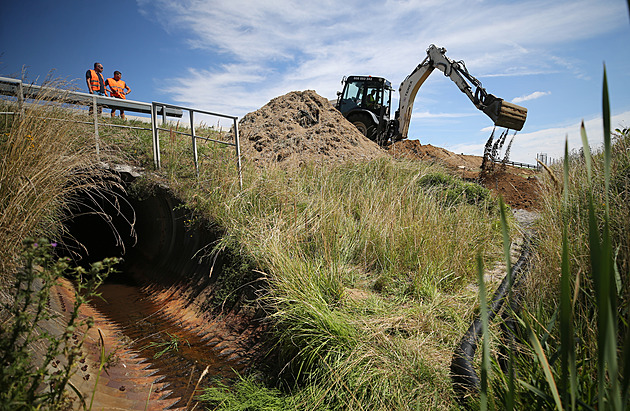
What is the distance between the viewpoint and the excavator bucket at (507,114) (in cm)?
1129

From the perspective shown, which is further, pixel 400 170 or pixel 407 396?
pixel 400 170

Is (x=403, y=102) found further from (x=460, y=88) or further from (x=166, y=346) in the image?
(x=166, y=346)

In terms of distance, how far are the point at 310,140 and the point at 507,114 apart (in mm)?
5925

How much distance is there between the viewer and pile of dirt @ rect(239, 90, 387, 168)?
995cm

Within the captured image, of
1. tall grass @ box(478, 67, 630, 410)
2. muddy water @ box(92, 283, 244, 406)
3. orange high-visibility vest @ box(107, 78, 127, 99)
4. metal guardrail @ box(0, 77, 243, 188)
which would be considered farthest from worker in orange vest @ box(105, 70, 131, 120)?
tall grass @ box(478, 67, 630, 410)

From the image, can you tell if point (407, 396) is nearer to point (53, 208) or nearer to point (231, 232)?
point (231, 232)

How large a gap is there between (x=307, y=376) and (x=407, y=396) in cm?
102

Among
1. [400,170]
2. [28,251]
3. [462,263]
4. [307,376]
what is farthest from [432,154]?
[28,251]

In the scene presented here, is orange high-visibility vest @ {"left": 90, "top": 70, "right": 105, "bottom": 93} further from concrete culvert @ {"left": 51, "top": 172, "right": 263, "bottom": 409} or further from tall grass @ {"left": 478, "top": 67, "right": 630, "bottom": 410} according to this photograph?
tall grass @ {"left": 478, "top": 67, "right": 630, "bottom": 410}

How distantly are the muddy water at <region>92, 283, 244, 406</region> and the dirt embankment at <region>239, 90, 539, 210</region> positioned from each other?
4356mm

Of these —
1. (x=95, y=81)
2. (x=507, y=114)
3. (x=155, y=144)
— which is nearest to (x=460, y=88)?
(x=507, y=114)

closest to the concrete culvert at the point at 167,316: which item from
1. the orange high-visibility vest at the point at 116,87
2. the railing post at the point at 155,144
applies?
the railing post at the point at 155,144

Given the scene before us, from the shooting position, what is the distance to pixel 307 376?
11.2 ft

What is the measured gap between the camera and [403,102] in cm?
1502
